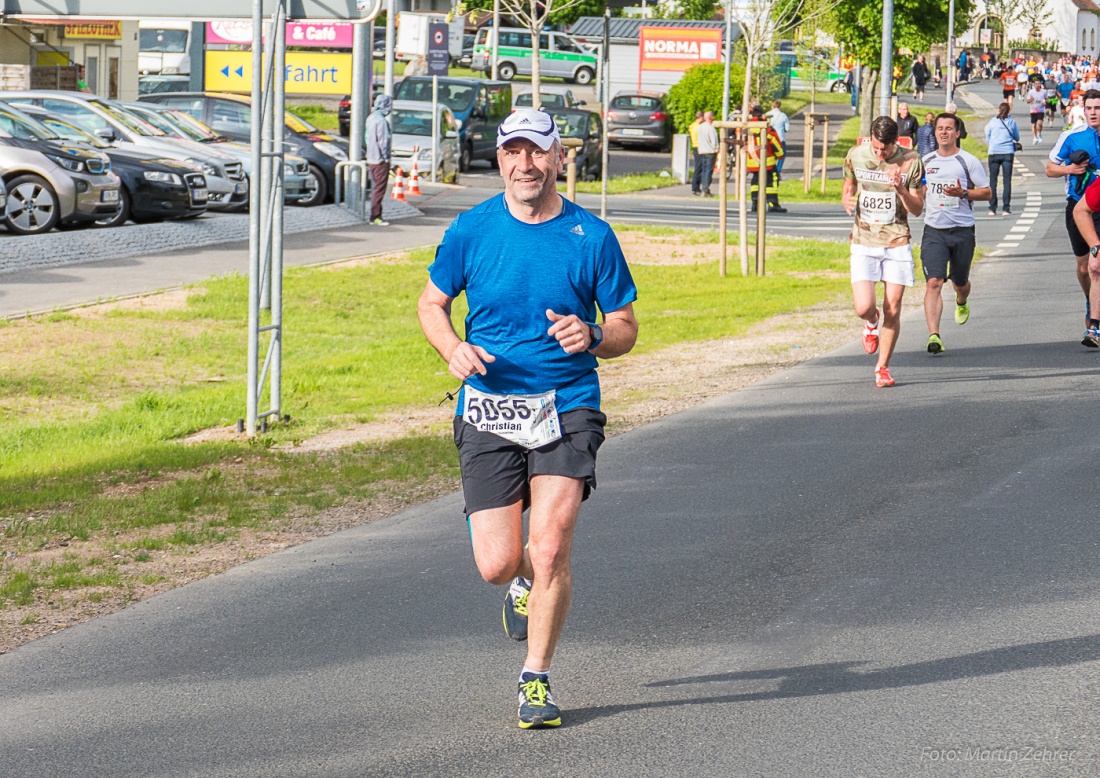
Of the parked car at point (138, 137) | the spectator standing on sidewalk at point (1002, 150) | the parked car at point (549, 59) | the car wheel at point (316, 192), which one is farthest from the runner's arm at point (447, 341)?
the parked car at point (549, 59)

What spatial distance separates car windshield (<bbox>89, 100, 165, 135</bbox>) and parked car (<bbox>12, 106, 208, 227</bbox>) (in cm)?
185

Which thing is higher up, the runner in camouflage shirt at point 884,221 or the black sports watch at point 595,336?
the runner in camouflage shirt at point 884,221

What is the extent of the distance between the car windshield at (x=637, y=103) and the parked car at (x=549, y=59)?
68.1 ft

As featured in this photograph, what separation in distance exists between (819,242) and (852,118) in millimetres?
42635

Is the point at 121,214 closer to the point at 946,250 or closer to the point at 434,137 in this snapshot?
the point at 946,250

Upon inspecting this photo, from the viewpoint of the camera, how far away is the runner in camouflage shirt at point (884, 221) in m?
11.5

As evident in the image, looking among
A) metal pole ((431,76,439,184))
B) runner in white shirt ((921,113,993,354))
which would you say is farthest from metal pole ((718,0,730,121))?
runner in white shirt ((921,113,993,354))

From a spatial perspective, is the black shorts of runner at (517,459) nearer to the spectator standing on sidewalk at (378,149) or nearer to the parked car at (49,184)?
the parked car at (49,184)

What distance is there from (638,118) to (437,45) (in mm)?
14679

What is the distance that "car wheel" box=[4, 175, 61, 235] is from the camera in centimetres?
2003

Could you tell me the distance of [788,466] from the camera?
30.0 ft

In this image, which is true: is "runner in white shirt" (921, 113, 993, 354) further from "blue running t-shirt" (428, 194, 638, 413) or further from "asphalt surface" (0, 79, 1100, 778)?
"blue running t-shirt" (428, 194, 638, 413)

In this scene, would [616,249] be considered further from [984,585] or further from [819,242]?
[819,242]

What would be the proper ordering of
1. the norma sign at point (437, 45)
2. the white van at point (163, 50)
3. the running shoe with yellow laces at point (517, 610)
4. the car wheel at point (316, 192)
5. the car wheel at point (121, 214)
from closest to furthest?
the running shoe with yellow laces at point (517, 610)
the car wheel at point (121, 214)
the car wheel at point (316, 192)
the norma sign at point (437, 45)
the white van at point (163, 50)
